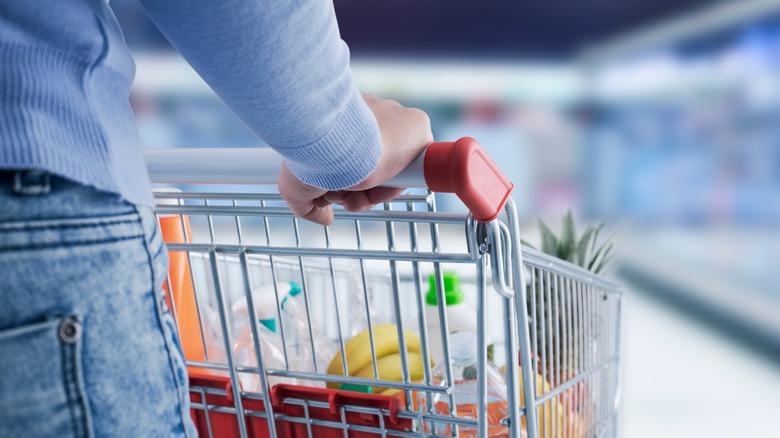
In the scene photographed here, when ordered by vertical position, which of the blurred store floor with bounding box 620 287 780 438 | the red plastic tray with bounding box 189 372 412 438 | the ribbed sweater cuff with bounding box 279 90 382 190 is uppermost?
the ribbed sweater cuff with bounding box 279 90 382 190

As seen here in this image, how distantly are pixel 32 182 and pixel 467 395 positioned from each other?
0.49 m

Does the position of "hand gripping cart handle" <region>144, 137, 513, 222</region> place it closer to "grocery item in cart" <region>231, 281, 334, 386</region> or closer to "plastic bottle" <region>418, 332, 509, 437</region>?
"plastic bottle" <region>418, 332, 509, 437</region>

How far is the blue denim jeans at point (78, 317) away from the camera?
31 cm

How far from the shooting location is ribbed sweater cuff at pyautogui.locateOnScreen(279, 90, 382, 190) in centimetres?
41

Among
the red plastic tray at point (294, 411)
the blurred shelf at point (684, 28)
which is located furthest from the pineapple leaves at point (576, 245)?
the blurred shelf at point (684, 28)

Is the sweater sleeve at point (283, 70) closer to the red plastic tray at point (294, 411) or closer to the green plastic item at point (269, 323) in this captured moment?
the red plastic tray at point (294, 411)

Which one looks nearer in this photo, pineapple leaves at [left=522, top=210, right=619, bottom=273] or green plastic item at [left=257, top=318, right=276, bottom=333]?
green plastic item at [left=257, top=318, right=276, bottom=333]

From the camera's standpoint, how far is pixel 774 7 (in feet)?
11.0

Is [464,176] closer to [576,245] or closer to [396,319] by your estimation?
[396,319]

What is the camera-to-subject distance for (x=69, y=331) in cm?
32

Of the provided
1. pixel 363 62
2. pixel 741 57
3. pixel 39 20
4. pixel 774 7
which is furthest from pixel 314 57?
pixel 363 62

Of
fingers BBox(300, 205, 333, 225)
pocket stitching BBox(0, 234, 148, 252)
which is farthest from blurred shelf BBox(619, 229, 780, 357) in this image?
pocket stitching BBox(0, 234, 148, 252)

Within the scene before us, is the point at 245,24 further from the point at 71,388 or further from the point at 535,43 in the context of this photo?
the point at 535,43

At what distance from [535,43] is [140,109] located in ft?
13.8
